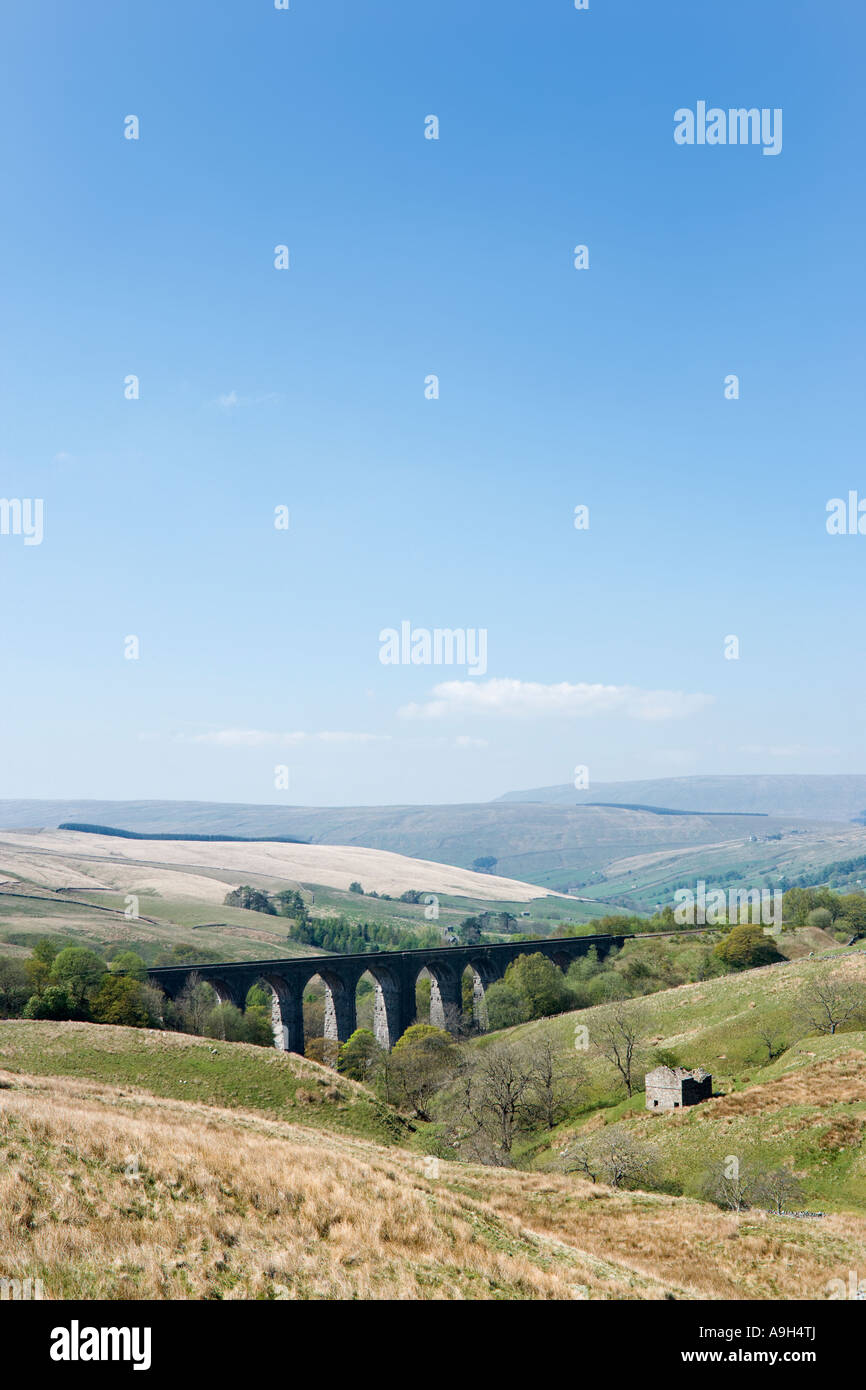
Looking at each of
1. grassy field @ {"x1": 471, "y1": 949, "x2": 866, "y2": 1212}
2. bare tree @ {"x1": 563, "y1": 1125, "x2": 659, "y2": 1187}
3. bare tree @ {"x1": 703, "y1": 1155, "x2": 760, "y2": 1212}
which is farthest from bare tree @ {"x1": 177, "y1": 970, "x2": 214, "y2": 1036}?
bare tree @ {"x1": 703, "y1": 1155, "x2": 760, "y2": 1212}

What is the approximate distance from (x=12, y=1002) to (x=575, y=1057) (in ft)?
160

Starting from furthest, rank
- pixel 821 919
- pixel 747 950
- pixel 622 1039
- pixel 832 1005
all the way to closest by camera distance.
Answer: pixel 821 919 < pixel 747 950 < pixel 622 1039 < pixel 832 1005

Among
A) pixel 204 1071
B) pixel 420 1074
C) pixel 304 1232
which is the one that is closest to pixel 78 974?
pixel 204 1071

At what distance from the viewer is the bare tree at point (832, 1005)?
202 feet

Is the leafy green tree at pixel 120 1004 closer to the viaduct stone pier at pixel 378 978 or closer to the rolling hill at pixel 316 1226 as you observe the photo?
the viaduct stone pier at pixel 378 978

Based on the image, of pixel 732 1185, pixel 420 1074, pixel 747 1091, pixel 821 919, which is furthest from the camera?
pixel 821 919

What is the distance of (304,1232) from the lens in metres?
18.0

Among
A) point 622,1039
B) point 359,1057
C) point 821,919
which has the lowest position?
point 359,1057

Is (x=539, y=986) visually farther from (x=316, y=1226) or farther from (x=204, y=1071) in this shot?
(x=316, y=1226)

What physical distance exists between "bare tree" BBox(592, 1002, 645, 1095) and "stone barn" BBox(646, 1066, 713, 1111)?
878 centimetres

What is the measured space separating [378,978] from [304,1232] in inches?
3702

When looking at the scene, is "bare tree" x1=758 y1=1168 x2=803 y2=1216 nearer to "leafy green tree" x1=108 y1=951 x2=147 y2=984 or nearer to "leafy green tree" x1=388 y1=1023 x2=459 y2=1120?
"leafy green tree" x1=388 y1=1023 x2=459 y2=1120
